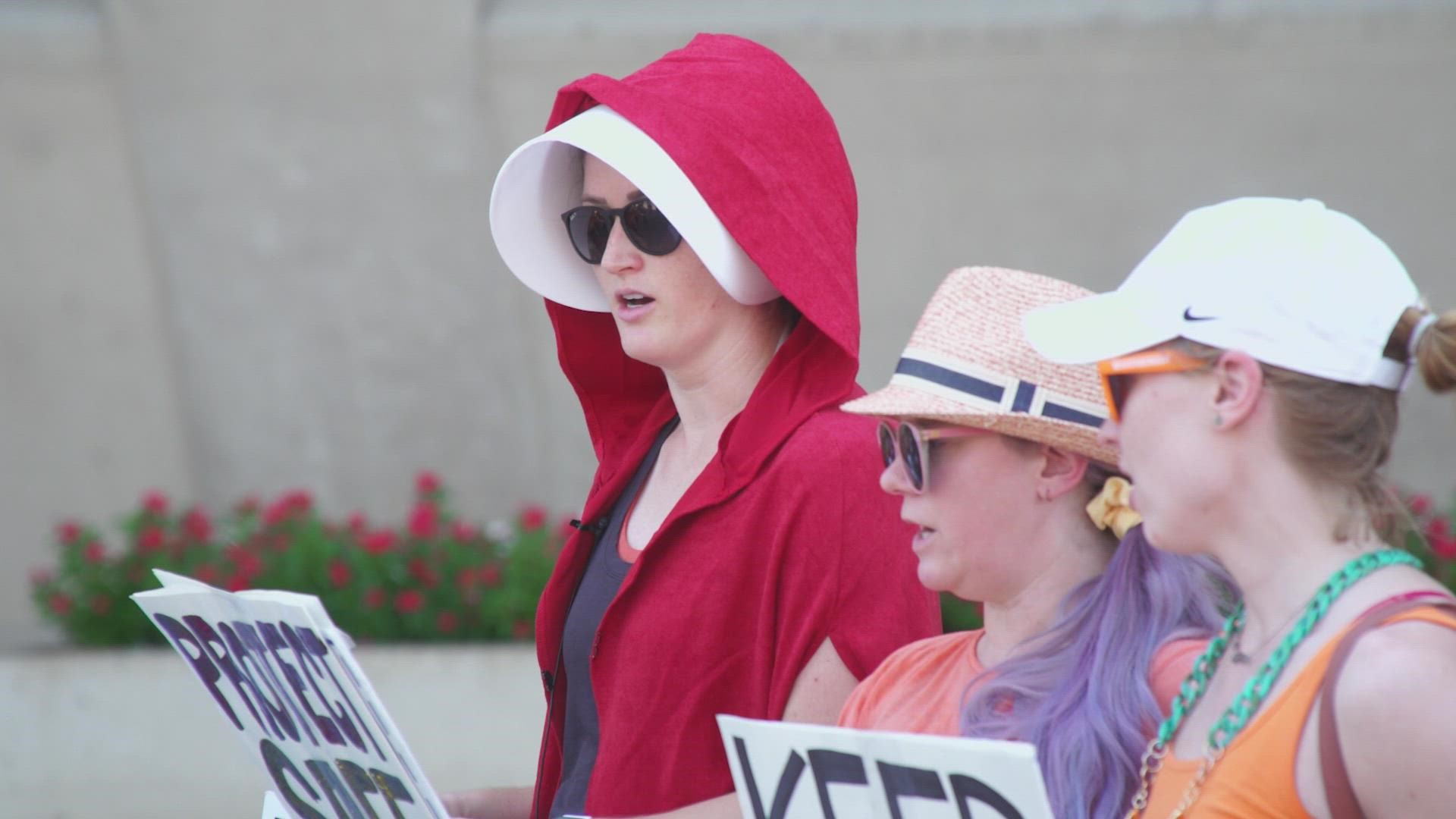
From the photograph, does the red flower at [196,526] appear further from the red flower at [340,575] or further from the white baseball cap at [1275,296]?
the white baseball cap at [1275,296]

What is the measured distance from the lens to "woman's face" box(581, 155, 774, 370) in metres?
2.24

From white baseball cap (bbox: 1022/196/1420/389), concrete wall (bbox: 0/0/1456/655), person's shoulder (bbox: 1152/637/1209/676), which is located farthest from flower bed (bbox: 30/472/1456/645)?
white baseball cap (bbox: 1022/196/1420/389)

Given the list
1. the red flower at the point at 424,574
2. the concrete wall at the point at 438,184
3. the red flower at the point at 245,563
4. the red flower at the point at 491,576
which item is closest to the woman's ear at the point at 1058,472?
the red flower at the point at 491,576

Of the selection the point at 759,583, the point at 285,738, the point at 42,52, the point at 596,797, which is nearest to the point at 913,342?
the point at 759,583

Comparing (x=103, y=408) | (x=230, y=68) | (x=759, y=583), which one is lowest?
(x=103, y=408)

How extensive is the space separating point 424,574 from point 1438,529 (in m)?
3.41

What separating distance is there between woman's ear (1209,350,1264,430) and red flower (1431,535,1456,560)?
12.7ft

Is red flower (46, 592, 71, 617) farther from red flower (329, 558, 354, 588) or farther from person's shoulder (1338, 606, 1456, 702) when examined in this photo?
person's shoulder (1338, 606, 1456, 702)

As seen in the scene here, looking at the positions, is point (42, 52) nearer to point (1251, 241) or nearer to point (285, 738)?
point (285, 738)

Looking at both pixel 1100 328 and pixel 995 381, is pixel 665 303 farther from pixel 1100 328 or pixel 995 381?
pixel 1100 328

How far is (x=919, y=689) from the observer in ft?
6.20

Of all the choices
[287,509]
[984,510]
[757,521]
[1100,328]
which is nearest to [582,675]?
[757,521]

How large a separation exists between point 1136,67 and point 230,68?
346 cm

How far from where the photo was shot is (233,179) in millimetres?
6469
